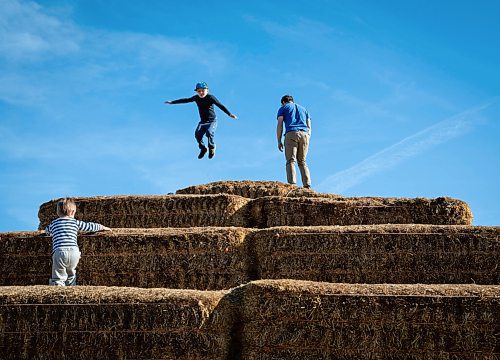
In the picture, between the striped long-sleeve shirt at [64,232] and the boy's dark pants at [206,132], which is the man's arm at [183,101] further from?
the striped long-sleeve shirt at [64,232]

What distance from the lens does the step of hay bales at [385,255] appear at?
8570mm

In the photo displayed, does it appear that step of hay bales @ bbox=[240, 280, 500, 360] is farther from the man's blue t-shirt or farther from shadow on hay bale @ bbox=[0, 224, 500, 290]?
the man's blue t-shirt

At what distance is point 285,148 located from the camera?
1440 cm

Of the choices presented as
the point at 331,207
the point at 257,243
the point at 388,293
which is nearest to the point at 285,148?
the point at 331,207

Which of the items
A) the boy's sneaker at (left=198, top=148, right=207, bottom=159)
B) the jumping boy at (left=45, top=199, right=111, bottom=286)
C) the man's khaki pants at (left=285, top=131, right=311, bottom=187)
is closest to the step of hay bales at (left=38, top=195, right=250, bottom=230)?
the jumping boy at (left=45, top=199, right=111, bottom=286)

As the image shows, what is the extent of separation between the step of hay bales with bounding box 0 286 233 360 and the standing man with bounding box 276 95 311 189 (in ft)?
25.8

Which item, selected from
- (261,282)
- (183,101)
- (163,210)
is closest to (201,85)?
(183,101)

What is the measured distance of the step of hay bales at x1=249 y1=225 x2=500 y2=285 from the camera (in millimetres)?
8570

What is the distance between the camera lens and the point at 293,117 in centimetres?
1437

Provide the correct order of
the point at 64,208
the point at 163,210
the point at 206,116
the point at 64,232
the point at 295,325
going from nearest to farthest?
the point at 295,325, the point at 64,232, the point at 64,208, the point at 163,210, the point at 206,116

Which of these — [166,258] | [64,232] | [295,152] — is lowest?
[166,258]


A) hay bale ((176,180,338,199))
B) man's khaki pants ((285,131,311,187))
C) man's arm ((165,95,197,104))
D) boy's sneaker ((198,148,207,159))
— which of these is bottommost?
hay bale ((176,180,338,199))

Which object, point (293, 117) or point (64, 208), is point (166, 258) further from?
point (293, 117)

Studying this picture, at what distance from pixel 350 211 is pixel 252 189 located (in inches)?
122
